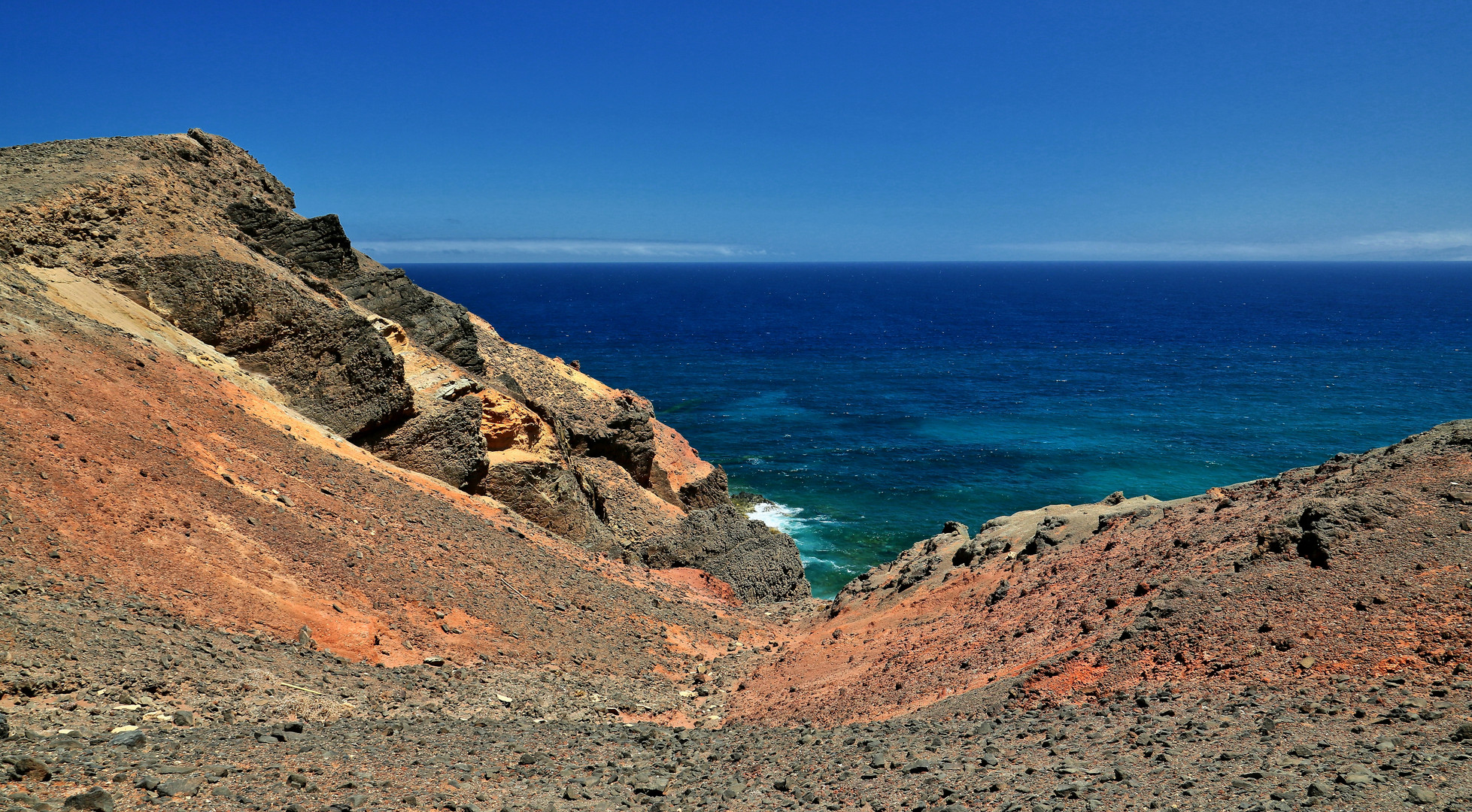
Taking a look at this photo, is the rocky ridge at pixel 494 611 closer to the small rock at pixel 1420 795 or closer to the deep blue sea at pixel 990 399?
the small rock at pixel 1420 795

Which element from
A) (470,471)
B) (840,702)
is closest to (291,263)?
(470,471)

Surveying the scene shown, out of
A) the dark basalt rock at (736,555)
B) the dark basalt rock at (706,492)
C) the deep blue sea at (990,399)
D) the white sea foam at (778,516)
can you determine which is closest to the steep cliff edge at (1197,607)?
the dark basalt rock at (736,555)

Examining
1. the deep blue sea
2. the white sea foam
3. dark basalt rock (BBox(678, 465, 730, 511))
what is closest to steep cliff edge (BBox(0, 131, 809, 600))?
dark basalt rock (BBox(678, 465, 730, 511))

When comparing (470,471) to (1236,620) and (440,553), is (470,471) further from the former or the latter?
(1236,620)

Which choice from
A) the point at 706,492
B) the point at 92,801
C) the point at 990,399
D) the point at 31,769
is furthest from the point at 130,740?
the point at 990,399

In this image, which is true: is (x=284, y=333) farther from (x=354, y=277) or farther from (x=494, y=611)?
(x=494, y=611)

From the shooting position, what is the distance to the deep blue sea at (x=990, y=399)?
160ft

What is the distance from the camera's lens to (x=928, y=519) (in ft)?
145

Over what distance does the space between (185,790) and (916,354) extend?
317ft

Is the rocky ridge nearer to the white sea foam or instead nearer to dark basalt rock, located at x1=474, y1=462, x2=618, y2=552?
dark basalt rock, located at x1=474, y1=462, x2=618, y2=552

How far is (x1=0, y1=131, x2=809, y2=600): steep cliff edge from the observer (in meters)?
19.0

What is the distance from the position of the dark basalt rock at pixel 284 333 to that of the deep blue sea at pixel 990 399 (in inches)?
832

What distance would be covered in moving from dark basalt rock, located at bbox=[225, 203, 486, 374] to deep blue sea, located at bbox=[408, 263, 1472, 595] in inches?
719

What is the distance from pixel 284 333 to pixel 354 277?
6525 mm
